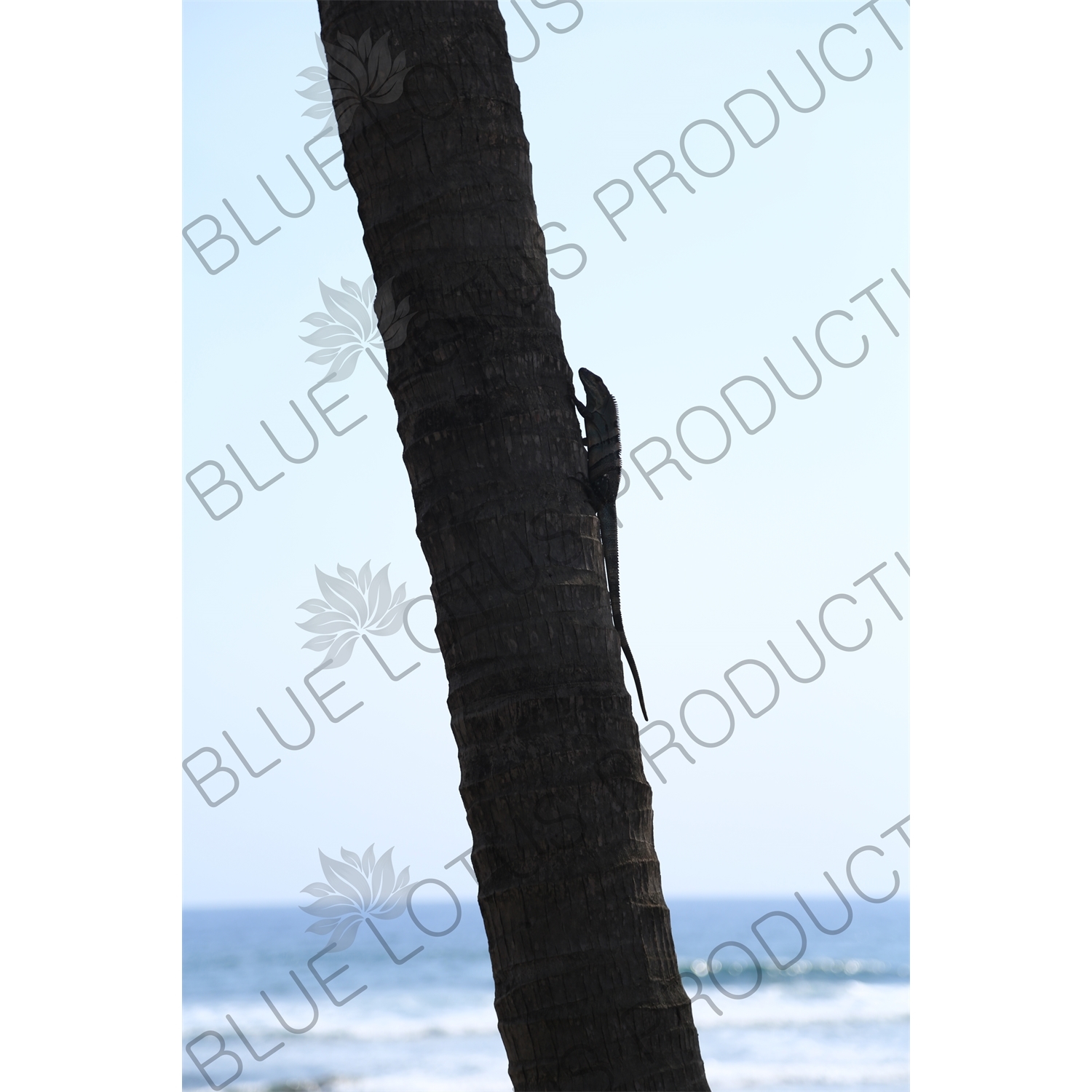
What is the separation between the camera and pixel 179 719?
10.5 feet

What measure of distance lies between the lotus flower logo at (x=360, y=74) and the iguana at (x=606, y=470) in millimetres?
802

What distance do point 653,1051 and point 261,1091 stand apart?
15587mm

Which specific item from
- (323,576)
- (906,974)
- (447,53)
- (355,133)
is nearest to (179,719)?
(323,576)

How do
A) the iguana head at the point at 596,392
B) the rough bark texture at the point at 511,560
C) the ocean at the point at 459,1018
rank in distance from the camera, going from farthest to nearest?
the ocean at the point at 459,1018
the iguana head at the point at 596,392
the rough bark texture at the point at 511,560

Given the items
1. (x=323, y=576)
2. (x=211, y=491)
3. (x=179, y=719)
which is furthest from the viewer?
(x=211, y=491)

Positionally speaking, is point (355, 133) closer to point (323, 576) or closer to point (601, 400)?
point (601, 400)

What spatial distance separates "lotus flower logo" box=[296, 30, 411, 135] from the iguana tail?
1059 mm

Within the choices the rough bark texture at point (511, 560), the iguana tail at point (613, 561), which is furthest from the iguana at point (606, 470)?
the rough bark texture at point (511, 560)

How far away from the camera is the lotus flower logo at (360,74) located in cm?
229

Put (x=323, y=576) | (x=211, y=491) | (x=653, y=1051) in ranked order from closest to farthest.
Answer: (x=653, y=1051), (x=323, y=576), (x=211, y=491)

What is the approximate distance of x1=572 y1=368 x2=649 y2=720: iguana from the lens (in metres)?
2.44

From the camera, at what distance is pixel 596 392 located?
2953 millimetres

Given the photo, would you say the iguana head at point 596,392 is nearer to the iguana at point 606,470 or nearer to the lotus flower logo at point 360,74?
the iguana at point 606,470

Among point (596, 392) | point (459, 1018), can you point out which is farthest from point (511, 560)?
point (459, 1018)
